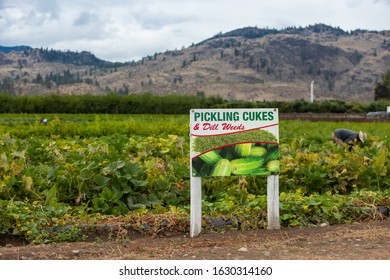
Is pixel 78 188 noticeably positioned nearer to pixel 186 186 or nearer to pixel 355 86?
pixel 186 186

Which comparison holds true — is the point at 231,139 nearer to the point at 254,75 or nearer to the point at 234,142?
the point at 234,142

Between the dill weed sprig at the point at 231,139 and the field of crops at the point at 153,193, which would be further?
the field of crops at the point at 153,193

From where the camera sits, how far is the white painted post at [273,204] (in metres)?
7.03

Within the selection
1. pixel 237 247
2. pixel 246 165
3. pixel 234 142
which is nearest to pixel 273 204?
pixel 246 165

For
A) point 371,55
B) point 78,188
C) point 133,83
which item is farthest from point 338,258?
point 371,55

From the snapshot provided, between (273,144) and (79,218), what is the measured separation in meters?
2.40

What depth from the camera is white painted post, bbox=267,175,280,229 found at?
7.03 m

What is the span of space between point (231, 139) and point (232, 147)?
9cm

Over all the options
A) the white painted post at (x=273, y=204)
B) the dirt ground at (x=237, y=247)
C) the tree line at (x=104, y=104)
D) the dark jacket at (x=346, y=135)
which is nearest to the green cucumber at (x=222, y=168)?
the white painted post at (x=273, y=204)

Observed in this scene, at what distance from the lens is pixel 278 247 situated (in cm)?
609

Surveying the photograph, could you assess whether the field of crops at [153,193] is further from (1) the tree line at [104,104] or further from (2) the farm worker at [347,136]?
(1) the tree line at [104,104]

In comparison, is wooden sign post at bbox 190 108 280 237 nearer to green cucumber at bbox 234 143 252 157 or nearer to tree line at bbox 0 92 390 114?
green cucumber at bbox 234 143 252 157

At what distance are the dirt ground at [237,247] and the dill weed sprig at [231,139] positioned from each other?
38.9 inches

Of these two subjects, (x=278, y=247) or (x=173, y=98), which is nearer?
(x=278, y=247)
